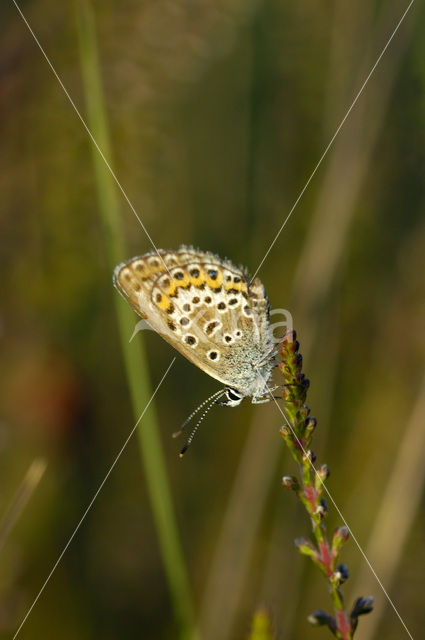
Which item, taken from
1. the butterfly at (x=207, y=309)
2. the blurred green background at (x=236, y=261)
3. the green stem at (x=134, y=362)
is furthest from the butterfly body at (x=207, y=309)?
the blurred green background at (x=236, y=261)

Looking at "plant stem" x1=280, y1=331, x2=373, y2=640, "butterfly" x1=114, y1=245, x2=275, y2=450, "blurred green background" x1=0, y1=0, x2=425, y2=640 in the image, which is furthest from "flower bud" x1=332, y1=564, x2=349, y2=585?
"blurred green background" x1=0, y1=0, x2=425, y2=640

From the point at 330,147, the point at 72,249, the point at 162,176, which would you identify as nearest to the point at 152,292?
the point at 72,249

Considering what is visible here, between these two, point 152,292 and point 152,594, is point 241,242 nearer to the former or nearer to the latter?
point 152,292

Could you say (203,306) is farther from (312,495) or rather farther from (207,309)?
(312,495)

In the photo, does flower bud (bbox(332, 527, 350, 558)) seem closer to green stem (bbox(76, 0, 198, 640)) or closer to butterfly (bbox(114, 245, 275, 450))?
green stem (bbox(76, 0, 198, 640))

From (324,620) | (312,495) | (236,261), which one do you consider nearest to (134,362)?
(312,495)

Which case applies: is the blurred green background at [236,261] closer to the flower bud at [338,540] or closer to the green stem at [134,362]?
the green stem at [134,362]
